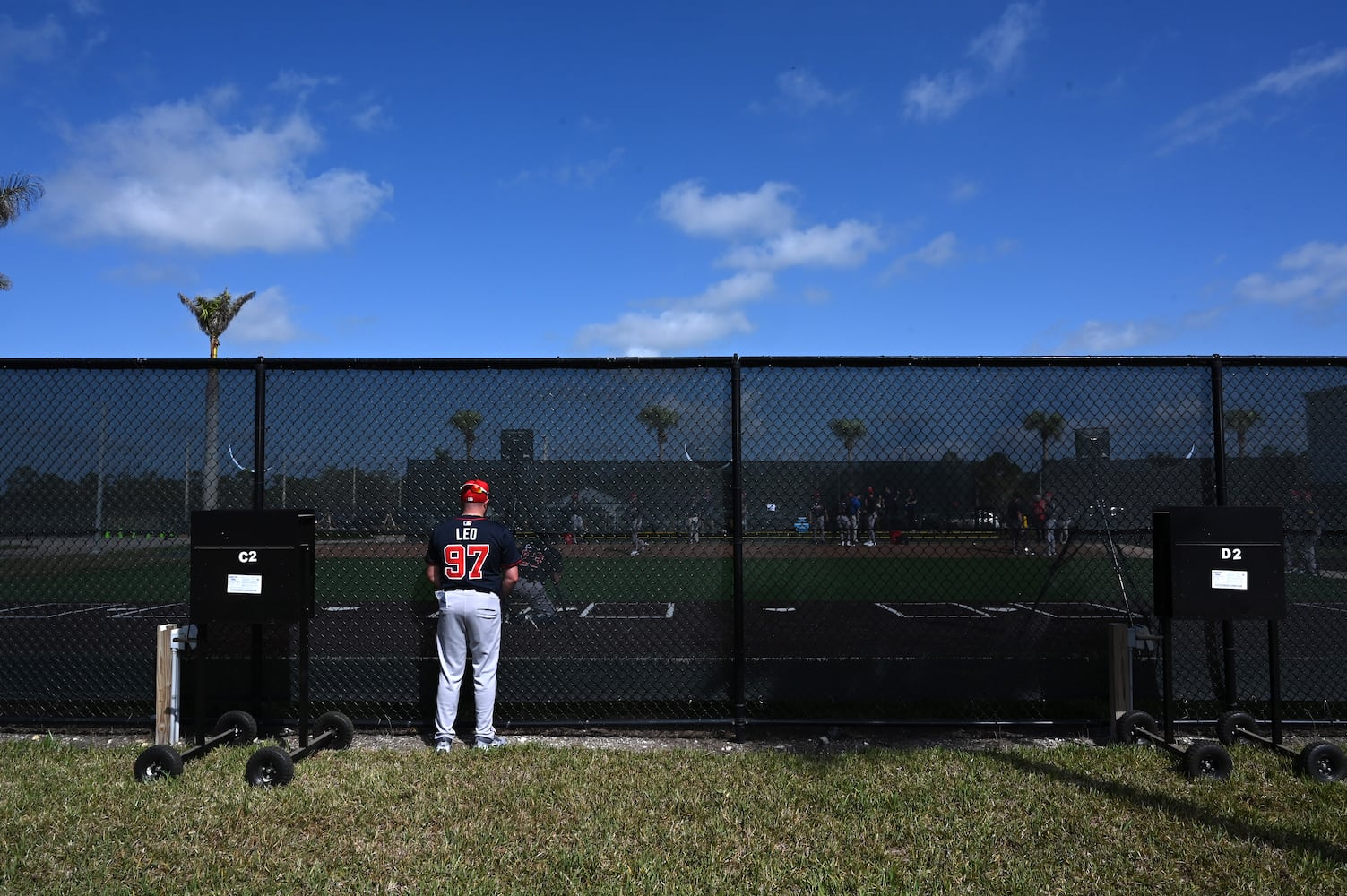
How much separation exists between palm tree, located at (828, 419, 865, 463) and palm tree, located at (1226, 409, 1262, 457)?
2630 mm

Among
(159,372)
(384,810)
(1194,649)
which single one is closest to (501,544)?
(384,810)

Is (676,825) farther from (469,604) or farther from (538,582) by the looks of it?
(538,582)

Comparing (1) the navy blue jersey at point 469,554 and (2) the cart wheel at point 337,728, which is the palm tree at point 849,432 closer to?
(1) the navy blue jersey at point 469,554

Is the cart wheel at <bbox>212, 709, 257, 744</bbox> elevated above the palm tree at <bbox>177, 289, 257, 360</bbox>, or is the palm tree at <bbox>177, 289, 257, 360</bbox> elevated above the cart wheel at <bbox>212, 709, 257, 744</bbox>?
the palm tree at <bbox>177, 289, 257, 360</bbox>

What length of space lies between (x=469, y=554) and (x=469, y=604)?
1.10 ft

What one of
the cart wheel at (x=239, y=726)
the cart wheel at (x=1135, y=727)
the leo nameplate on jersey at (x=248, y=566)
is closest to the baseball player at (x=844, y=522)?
the cart wheel at (x=1135, y=727)

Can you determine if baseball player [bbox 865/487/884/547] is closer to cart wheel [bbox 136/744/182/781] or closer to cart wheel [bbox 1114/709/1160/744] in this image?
cart wheel [bbox 1114/709/1160/744]

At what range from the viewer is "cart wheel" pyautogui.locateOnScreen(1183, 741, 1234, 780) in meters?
4.76

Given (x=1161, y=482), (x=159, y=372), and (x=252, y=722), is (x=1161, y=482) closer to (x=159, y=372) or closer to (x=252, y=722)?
(x=252, y=722)

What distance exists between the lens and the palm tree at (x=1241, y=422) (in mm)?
5852

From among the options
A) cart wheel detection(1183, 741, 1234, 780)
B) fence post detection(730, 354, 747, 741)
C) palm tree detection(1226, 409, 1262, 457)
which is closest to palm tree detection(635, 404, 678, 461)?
fence post detection(730, 354, 747, 741)

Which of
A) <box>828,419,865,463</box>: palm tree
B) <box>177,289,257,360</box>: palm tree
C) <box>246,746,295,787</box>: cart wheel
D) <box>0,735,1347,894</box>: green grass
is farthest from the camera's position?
<box>177,289,257,360</box>: palm tree

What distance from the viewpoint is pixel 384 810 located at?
4.29 metres

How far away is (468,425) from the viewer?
584cm
